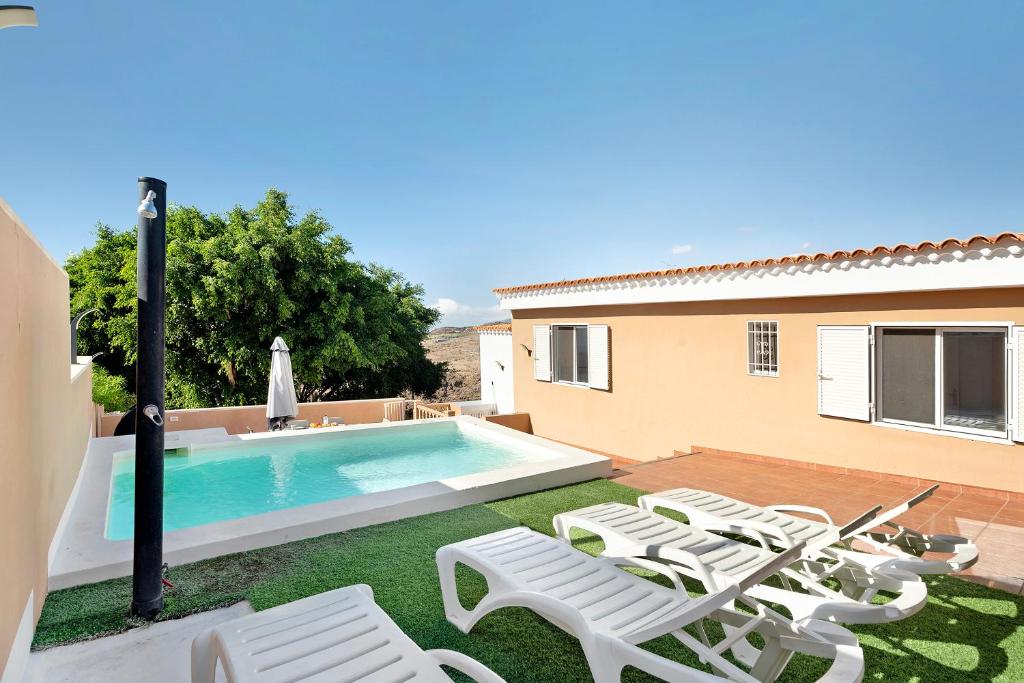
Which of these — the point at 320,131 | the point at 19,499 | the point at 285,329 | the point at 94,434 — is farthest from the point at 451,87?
the point at 19,499

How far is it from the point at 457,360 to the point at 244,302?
59.7 ft

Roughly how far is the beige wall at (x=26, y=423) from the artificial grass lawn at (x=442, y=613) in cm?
57

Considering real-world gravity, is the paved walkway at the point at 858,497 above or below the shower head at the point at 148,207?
below

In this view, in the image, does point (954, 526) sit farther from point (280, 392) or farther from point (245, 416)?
point (245, 416)

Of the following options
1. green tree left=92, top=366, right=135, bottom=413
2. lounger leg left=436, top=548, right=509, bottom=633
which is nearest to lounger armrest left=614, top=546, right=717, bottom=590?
lounger leg left=436, top=548, right=509, bottom=633

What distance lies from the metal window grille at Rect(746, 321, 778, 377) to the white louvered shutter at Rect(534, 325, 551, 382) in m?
5.28

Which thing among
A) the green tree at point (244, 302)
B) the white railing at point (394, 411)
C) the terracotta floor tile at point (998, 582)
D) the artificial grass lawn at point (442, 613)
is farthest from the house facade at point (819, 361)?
the green tree at point (244, 302)

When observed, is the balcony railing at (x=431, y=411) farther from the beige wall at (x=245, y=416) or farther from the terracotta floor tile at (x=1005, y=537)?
the terracotta floor tile at (x=1005, y=537)

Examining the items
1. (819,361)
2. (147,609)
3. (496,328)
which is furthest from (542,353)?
(147,609)

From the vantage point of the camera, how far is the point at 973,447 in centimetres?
704

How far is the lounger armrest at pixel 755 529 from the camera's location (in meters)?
4.31

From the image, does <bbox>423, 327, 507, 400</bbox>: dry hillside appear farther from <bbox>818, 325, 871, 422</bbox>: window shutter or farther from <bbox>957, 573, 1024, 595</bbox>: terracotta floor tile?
<bbox>957, 573, 1024, 595</bbox>: terracotta floor tile

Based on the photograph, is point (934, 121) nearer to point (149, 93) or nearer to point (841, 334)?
point (841, 334)

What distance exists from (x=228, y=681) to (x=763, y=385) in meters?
8.93
